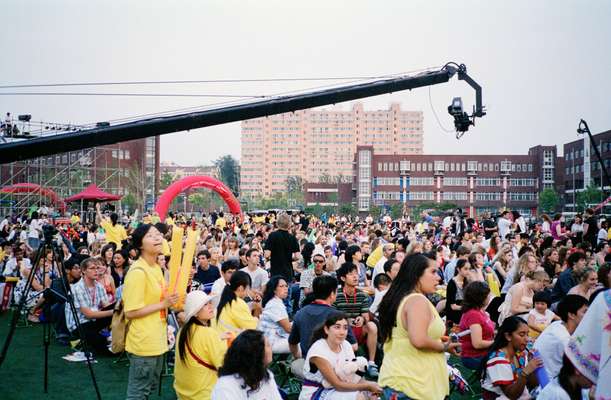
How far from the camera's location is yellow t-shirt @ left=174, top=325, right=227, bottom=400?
445cm

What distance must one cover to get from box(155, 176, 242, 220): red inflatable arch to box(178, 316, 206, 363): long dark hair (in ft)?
75.5

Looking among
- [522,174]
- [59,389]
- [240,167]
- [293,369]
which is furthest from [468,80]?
[240,167]

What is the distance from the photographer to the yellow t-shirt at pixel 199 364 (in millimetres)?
4445

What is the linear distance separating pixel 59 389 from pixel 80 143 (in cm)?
708

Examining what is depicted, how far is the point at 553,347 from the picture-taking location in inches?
207

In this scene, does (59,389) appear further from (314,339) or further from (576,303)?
(576,303)

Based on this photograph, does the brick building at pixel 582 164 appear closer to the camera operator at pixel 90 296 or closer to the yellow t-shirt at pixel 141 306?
the camera operator at pixel 90 296

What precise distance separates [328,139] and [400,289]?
166 meters

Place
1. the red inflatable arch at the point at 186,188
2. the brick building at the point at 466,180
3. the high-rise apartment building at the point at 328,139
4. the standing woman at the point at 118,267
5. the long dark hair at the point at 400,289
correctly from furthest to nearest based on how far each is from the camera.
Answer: the high-rise apartment building at the point at 328,139
the brick building at the point at 466,180
the red inflatable arch at the point at 186,188
the standing woman at the point at 118,267
the long dark hair at the point at 400,289

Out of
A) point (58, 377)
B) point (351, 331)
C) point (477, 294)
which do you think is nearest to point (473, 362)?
point (477, 294)

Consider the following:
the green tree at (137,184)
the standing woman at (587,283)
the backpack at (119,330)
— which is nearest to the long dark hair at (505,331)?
the standing woman at (587,283)

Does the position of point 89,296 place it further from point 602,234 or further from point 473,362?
point 602,234

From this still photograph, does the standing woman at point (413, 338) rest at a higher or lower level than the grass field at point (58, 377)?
higher

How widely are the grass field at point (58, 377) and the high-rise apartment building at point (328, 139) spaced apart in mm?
158571
